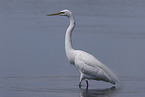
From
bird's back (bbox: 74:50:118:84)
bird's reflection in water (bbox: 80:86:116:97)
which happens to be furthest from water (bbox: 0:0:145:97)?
bird's back (bbox: 74:50:118:84)

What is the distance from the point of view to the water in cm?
1071

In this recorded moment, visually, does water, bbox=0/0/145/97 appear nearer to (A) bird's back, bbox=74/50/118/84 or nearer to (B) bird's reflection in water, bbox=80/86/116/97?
(B) bird's reflection in water, bbox=80/86/116/97

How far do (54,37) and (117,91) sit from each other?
762cm

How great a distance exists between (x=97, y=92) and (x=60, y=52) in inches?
194

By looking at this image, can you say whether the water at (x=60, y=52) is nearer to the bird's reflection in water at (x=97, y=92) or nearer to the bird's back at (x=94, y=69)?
the bird's reflection in water at (x=97, y=92)

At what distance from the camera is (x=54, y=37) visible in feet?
59.1

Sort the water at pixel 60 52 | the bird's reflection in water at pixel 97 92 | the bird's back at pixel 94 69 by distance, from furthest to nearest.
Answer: the bird's back at pixel 94 69 → the water at pixel 60 52 → the bird's reflection in water at pixel 97 92

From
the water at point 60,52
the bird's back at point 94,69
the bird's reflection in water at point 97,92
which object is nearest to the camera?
the bird's reflection in water at point 97,92

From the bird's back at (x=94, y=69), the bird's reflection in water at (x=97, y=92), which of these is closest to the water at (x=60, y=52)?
the bird's reflection in water at (x=97, y=92)

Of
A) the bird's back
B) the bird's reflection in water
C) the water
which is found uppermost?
the bird's back

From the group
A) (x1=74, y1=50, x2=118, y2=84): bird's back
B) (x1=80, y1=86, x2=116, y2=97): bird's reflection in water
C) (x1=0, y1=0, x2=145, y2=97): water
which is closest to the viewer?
(x1=80, y1=86, x2=116, y2=97): bird's reflection in water

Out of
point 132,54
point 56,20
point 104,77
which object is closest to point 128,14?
point 56,20

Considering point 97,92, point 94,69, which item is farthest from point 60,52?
point 97,92

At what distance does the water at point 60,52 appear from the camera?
10711 mm
